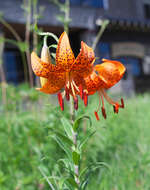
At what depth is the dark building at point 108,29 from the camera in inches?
255

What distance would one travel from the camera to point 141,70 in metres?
9.44

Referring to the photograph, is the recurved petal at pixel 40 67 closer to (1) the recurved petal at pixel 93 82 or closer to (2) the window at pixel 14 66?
(1) the recurved petal at pixel 93 82

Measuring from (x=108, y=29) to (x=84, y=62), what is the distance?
762cm

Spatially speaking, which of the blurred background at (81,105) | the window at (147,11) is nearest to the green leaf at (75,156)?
the blurred background at (81,105)

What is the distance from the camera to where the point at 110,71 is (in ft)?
2.10

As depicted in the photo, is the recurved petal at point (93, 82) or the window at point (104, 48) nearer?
the recurved petal at point (93, 82)

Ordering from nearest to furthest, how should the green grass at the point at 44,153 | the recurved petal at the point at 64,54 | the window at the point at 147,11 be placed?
the recurved petal at the point at 64,54
the green grass at the point at 44,153
the window at the point at 147,11

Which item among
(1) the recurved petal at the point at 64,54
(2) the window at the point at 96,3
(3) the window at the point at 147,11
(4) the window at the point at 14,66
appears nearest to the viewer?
(1) the recurved petal at the point at 64,54

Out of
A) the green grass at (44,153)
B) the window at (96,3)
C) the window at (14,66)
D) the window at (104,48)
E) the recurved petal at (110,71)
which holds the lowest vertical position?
the green grass at (44,153)

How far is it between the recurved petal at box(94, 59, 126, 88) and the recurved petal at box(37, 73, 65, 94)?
0.11 m

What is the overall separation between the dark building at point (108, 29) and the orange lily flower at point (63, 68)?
18.4 ft

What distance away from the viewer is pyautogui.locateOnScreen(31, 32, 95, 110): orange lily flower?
0.62 m

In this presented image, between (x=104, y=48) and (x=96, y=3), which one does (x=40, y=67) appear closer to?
(x=104, y=48)

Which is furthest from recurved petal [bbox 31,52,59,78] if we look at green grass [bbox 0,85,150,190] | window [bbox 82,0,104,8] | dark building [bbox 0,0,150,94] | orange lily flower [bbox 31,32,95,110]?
window [bbox 82,0,104,8]
